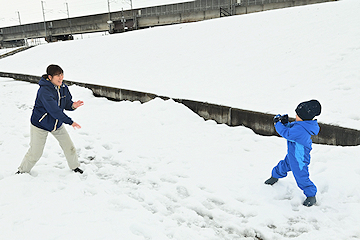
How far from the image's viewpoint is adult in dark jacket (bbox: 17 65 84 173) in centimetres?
365

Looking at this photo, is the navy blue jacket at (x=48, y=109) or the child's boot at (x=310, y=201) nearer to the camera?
the child's boot at (x=310, y=201)

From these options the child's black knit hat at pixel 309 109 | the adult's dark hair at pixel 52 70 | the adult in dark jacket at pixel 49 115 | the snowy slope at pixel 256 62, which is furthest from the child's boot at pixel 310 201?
the adult's dark hair at pixel 52 70

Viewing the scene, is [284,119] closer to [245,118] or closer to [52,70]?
[245,118]

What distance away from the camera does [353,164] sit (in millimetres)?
3846

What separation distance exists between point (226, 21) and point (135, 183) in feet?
44.5

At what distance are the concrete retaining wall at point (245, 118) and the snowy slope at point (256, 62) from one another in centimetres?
26

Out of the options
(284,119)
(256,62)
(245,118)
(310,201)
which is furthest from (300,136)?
(256,62)

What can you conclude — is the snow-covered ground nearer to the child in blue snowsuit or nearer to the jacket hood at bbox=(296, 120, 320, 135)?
the child in blue snowsuit

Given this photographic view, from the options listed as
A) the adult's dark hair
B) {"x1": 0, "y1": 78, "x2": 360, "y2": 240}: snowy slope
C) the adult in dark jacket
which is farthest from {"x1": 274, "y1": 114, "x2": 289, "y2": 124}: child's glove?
the adult's dark hair

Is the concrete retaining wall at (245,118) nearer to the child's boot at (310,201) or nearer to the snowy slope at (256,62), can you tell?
the snowy slope at (256,62)

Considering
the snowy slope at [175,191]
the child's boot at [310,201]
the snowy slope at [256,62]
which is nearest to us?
the snowy slope at [175,191]

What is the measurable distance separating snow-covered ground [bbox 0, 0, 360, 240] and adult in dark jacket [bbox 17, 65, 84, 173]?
466 millimetres

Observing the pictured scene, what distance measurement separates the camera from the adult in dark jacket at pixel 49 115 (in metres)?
3.65

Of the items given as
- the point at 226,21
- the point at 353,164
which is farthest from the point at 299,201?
the point at 226,21
